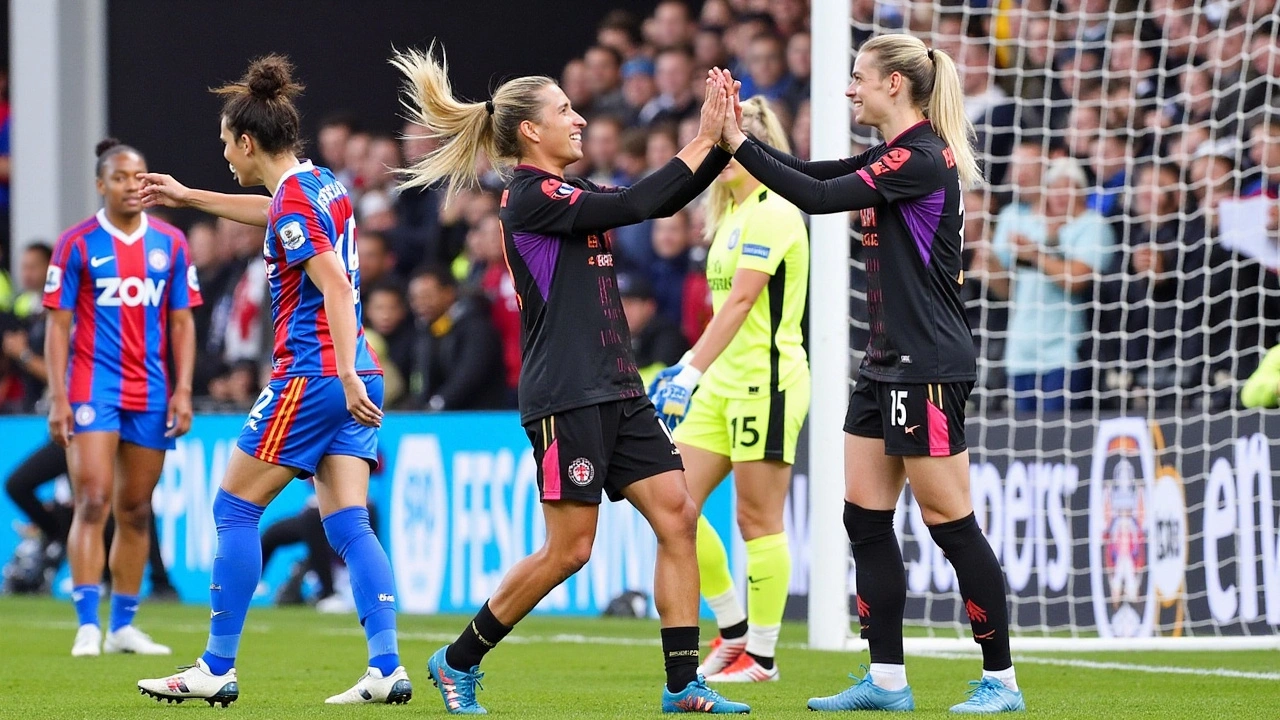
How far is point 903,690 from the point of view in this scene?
18.0 ft

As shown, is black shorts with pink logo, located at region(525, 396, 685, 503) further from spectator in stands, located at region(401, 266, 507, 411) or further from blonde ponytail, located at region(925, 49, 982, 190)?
spectator in stands, located at region(401, 266, 507, 411)

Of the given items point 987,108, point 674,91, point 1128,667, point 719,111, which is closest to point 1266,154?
point 987,108

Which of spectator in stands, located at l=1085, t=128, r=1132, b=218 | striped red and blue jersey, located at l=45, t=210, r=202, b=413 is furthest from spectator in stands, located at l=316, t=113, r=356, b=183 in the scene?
spectator in stands, located at l=1085, t=128, r=1132, b=218

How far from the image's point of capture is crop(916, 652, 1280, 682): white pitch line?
686cm

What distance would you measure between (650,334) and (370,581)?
513 cm

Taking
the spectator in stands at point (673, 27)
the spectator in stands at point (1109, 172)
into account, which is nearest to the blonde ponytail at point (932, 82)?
the spectator in stands at point (1109, 172)

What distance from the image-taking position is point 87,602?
8219 mm

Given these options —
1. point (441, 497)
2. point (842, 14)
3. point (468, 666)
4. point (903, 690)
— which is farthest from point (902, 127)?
point (441, 497)

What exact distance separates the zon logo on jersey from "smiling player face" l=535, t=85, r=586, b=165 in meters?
3.70

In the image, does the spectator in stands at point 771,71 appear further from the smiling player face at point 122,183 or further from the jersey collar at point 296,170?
the jersey collar at point 296,170

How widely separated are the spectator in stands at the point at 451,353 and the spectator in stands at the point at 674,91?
207 cm

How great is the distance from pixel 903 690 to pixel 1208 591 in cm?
373

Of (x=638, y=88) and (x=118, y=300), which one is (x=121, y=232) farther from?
(x=638, y=88)

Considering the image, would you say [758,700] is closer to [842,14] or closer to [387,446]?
[842,14]
